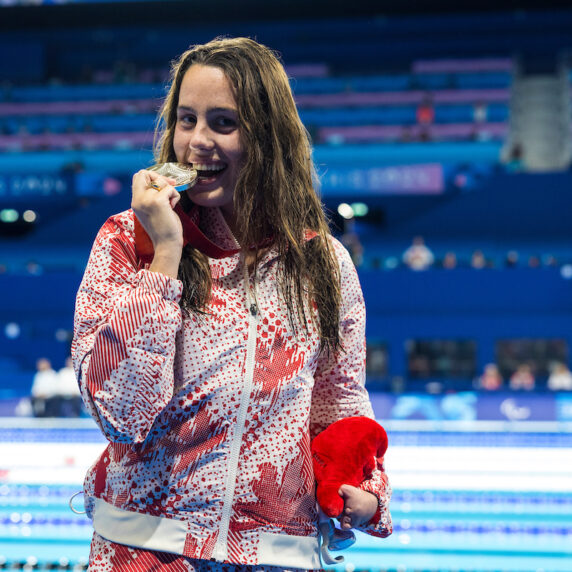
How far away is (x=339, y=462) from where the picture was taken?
3.67ft

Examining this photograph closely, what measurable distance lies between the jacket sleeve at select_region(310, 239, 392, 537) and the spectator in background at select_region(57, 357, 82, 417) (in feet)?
23.3

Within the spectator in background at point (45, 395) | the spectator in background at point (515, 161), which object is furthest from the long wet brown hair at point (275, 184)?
the spectator in background at point (515, 161)

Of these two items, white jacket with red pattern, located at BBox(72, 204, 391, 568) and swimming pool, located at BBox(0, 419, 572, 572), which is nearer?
white jacket with red pattern, located at BBox(72, 204, 391, 568)

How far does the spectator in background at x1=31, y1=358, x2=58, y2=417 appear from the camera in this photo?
26.2 feet

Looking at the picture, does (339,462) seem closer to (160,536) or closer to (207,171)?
(160,536)

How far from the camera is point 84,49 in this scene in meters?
18.5

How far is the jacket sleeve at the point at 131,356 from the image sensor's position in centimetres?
92

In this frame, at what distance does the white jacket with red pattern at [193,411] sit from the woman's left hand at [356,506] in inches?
2.8

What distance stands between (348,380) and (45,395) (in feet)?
25.3

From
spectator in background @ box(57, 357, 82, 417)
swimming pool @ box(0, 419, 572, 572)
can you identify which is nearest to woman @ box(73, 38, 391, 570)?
swimming pool @ box(0, 419, 572, 572)

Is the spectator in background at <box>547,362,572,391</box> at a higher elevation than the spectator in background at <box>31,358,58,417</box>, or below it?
higher

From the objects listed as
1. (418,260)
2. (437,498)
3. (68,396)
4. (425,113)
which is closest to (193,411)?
(437,498)

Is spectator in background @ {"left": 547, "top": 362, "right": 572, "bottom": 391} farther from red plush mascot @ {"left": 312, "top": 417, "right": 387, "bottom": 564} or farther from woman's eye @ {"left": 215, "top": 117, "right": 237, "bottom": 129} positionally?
woman's eye @ {"left": 215, "top": 117, "right": 237, "bottom": 129}

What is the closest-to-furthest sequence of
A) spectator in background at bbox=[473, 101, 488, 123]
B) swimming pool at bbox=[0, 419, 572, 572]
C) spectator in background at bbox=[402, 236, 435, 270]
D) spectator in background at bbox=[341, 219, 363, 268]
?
swimming pool at bbox=[0, 419, 572, 572] → spectator in background at bbox=[341, 219, 363, 268] → spectator in background at bbox=[402, 236, 435, 270] → spectator in background at bbox=[473, 101, 488, 123]
